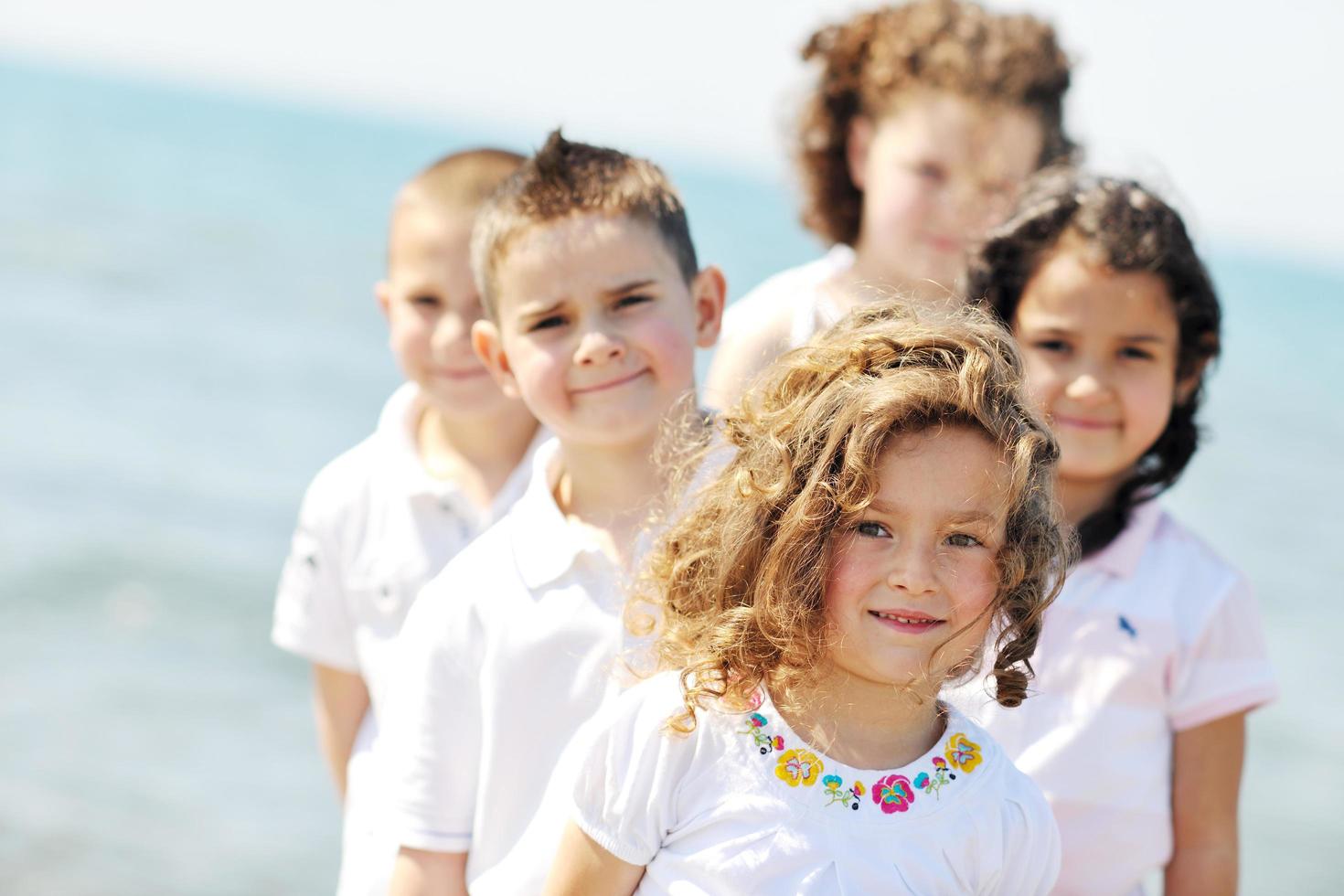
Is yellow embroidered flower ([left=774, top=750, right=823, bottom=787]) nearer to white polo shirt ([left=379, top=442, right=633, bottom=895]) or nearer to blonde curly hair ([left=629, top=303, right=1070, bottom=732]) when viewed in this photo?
blonde curly hair ([left=629, top=303, right=1070, bottom=732])

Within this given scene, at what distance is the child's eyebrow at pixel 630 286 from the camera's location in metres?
2.20

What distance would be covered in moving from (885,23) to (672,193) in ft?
4.71

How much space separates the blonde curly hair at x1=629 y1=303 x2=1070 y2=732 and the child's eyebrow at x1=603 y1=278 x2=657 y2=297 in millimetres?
376

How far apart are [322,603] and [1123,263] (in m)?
1.50

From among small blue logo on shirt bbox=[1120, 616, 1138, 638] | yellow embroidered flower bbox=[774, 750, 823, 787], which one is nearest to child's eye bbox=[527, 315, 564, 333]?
yellow embroidered flower bbox=[774, 750, 823, 787]

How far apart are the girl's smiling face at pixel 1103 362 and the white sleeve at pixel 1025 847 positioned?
778 millimetres

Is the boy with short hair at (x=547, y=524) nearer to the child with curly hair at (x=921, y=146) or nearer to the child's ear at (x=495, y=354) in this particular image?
the child's ear at (x=495, y=354)

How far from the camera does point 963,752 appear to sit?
1.83m

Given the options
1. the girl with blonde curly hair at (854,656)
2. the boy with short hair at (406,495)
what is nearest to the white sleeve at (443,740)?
the girl with blonde curly hair at (854,656)

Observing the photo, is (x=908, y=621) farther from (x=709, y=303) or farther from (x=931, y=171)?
(x=931, y=171)

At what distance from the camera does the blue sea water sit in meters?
5.72

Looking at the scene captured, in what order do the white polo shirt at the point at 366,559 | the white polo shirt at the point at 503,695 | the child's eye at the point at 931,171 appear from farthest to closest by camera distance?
the child's eye at the point at 931,171
the white polo shirt at the point at 366,559
the white polo shirt at the point at 503,695

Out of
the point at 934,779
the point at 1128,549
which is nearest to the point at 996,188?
the point at 1128,549

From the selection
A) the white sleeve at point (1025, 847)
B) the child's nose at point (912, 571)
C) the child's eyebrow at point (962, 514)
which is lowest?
the white sleeve at point (1025, 847)
